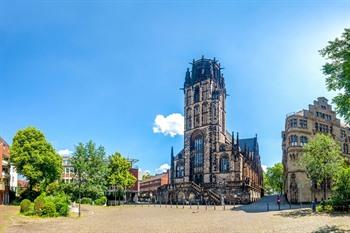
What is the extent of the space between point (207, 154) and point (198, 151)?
12.3 ft

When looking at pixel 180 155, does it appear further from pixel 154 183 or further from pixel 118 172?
pixel 154 183

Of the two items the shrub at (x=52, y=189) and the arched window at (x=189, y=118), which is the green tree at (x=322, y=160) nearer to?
the shrub at (x=52, y=189)

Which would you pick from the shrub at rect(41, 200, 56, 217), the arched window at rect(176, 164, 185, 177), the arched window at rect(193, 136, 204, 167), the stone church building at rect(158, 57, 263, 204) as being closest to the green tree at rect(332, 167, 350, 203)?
the shrub at rect(41, 200, 56, 217)

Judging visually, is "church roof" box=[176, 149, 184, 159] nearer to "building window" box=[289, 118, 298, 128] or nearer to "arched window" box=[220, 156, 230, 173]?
"arched window" box=[220, 156, 230, 173]

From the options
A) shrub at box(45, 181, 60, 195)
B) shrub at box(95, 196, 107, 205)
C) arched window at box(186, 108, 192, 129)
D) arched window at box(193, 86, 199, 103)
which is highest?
arched window at box(193, 86, 199, 103)

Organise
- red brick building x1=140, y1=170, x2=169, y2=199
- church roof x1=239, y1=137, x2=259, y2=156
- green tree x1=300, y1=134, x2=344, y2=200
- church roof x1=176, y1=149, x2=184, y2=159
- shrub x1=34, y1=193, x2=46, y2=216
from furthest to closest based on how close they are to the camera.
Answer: church roof x1=239, y1=137, x2=259, y2=156, red brick building x1=140, y1=170, x2=169, y2=199, church roof x1=176, y1=149, x2=184, y2=159, green tree x1=300, y1=134, x2=344, y2=200, shrub x1=34, y1=193, x2=46, y2=216

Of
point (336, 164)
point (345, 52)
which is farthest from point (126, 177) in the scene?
point (345, 52)

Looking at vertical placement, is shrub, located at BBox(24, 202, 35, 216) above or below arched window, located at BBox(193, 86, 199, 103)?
below

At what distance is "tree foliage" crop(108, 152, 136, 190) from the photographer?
89.5 m

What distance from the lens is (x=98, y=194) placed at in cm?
7869

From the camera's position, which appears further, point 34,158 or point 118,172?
point 118,172

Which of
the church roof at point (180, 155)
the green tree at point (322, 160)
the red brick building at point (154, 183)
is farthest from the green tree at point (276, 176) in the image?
the green tree at point (322, 160)

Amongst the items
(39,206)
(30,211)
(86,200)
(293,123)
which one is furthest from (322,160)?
(86,200)

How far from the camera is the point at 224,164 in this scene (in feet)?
310
